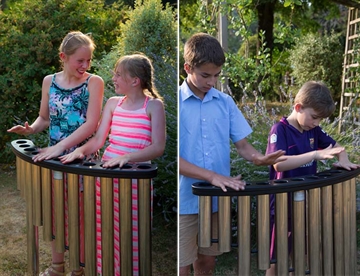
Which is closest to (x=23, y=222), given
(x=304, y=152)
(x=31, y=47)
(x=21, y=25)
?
(x=31, y=47)

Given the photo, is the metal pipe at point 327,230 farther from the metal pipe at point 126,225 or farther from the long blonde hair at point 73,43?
the long blonde hair at point 73,43

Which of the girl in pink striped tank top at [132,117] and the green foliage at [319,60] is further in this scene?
the green foliage at [319,60]

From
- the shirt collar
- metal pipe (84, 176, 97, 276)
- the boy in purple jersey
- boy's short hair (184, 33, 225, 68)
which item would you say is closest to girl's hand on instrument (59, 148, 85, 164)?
metal pipe (84, 176, 97, 276)

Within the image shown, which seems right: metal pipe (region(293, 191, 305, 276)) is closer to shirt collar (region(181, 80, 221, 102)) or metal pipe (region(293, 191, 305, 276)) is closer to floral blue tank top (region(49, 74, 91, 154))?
shirt collar (region(181, 80, 221, 102))

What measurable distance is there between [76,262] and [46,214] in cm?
28

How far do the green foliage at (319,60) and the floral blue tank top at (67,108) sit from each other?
223 inches

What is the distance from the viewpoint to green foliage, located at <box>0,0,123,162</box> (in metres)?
5.31

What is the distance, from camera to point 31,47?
5.29 metres

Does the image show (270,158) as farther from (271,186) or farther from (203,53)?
(203,53)

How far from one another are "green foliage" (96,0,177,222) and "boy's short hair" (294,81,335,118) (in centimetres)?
130

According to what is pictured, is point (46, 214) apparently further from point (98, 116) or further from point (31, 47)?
point (31, 47)

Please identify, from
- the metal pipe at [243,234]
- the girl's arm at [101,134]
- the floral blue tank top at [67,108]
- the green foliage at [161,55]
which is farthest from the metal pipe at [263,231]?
the green foliage at [161,55]

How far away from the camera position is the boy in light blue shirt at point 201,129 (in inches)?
85.7

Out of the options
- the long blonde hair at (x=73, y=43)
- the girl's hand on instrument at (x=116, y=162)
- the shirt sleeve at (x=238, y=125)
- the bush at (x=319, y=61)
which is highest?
the bush at (x=319, y=61)
